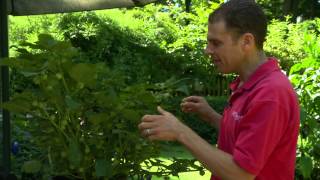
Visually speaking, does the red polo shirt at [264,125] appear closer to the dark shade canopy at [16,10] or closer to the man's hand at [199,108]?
the man's hand at [199,108]

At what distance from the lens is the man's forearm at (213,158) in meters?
1.65

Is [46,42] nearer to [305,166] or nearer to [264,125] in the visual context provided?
[264,125]

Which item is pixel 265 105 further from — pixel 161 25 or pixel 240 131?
pixel 161 25

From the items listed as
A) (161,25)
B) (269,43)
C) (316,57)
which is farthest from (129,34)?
(316,57)

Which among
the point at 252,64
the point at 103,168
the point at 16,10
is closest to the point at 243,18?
the point at 252,64

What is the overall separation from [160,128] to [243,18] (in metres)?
0.46

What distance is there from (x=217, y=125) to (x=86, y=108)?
77 centimetres

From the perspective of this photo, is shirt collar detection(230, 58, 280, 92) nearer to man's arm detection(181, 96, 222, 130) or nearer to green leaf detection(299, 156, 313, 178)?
man's arm detection(181, 96, 222, 130)

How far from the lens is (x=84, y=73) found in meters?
1.61

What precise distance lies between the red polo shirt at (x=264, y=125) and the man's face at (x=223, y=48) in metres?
0.09

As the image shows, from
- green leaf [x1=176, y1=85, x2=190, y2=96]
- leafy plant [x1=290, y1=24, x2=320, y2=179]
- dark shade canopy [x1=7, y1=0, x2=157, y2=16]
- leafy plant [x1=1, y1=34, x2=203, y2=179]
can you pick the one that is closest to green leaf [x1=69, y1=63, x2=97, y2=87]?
leafy plant [x1=1, y1=34, x2=203, y2=179]

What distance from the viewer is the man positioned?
1653mm

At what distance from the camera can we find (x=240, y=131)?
173 centimetres

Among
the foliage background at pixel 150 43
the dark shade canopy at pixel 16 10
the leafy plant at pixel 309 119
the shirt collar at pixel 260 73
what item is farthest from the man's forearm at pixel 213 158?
the foliage background at pixel 150 43
